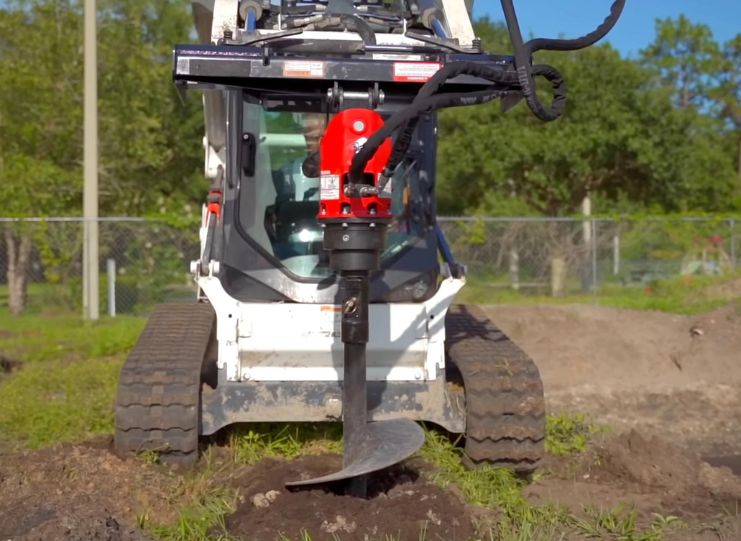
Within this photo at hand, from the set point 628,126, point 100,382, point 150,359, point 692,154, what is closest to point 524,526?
point 150,359

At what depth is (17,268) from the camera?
1543 centimetres

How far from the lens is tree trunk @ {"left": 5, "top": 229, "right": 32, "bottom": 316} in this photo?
50.4 feet

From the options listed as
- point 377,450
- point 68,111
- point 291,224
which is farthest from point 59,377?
point 68,111

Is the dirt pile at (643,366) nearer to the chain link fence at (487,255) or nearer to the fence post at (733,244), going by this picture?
the chain link fence at (487,255)

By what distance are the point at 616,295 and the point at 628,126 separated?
16.2 feet

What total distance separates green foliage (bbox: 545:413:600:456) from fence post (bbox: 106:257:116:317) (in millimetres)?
9238

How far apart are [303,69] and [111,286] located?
34.8 ft

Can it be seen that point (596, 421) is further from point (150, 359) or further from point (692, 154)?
point (692, 154)

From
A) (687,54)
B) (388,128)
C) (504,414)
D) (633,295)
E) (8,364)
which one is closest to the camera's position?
(388,128)

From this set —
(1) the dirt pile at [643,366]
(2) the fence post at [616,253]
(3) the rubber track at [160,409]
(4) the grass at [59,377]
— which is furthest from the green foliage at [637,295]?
(3) the rubber track at [160,409]

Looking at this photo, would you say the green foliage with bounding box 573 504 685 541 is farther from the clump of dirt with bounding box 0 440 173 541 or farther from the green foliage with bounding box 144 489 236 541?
the clump of dirt with bounding box 0 440 173 541

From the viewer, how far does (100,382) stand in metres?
10.1

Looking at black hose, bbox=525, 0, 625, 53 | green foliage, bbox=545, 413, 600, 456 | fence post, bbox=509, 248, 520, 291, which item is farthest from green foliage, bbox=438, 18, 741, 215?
black hose, bbox=525, 0, 625, 53

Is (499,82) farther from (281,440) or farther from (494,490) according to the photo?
(281,440)
